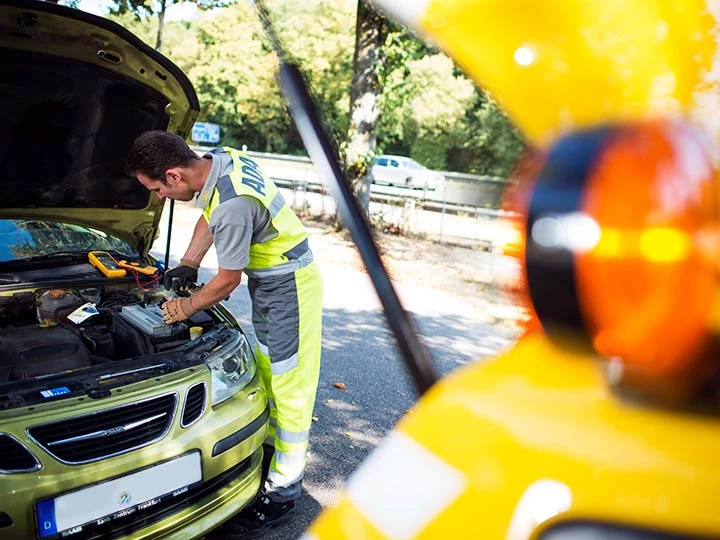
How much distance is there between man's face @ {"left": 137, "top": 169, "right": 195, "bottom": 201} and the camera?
107 inches

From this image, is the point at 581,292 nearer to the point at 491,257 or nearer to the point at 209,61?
the point at 491,257

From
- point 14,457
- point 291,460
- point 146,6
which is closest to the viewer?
point 14,457

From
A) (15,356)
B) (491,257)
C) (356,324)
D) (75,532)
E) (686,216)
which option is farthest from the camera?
(356,324)

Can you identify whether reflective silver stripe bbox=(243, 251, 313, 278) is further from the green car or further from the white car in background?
the white car in background

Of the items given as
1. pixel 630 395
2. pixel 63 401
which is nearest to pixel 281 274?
pixel 63 401

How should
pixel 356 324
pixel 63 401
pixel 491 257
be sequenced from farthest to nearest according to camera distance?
pixel 356 324, pixel 63 401, pixel 491 257

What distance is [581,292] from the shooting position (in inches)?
20.6

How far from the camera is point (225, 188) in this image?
269cm

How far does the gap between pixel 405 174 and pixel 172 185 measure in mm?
1963

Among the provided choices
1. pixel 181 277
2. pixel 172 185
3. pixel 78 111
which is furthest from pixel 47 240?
pixel 172 185

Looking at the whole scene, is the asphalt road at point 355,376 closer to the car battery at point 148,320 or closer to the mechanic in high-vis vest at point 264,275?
the mechanic in high-vis vest at point 264,275

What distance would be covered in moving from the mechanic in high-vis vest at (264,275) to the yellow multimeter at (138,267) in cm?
70

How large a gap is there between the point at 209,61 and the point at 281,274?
1209 centimetres

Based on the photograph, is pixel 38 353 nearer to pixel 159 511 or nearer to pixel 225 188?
pixel 159 511
